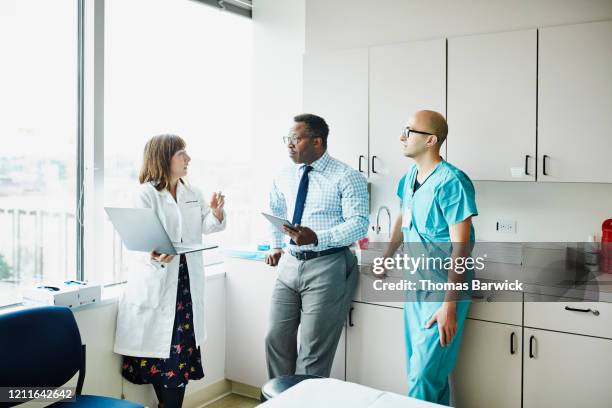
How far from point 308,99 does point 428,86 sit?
0.73 m

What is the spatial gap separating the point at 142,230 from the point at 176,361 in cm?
72

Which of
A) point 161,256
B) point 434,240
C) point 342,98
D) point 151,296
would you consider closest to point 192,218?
point 161,256

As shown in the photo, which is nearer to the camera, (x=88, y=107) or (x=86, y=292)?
(x=86, y=292)

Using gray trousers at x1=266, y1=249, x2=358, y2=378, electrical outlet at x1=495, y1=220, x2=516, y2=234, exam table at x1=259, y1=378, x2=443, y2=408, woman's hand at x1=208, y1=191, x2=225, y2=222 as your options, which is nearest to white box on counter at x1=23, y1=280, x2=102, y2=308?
woman's hand at x1=208, y1=191, x2=225, y2=222

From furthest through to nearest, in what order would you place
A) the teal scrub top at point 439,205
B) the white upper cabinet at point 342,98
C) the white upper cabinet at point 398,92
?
the white upper cabinet at point 342,98
the white upper cabinet at point 398,92
the teal scrub top at point 439,205

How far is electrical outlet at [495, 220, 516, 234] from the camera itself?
117 inches

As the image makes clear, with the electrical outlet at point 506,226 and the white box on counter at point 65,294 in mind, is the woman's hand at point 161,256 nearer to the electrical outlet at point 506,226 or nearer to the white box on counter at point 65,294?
the white box on counter at point 65,294

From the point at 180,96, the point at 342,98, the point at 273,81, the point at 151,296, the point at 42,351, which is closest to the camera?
the point at 42,351

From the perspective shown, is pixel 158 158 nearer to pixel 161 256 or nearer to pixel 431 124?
pixel 161 256

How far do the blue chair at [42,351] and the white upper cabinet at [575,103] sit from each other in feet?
6.91

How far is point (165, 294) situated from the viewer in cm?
269

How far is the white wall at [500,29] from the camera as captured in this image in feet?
8.64

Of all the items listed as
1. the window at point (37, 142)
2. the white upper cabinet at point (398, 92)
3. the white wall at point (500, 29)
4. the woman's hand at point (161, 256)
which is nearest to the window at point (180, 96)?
the window at point (37, 142)

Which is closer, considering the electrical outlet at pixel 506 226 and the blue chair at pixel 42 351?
the blue chair at pixel 42 351
